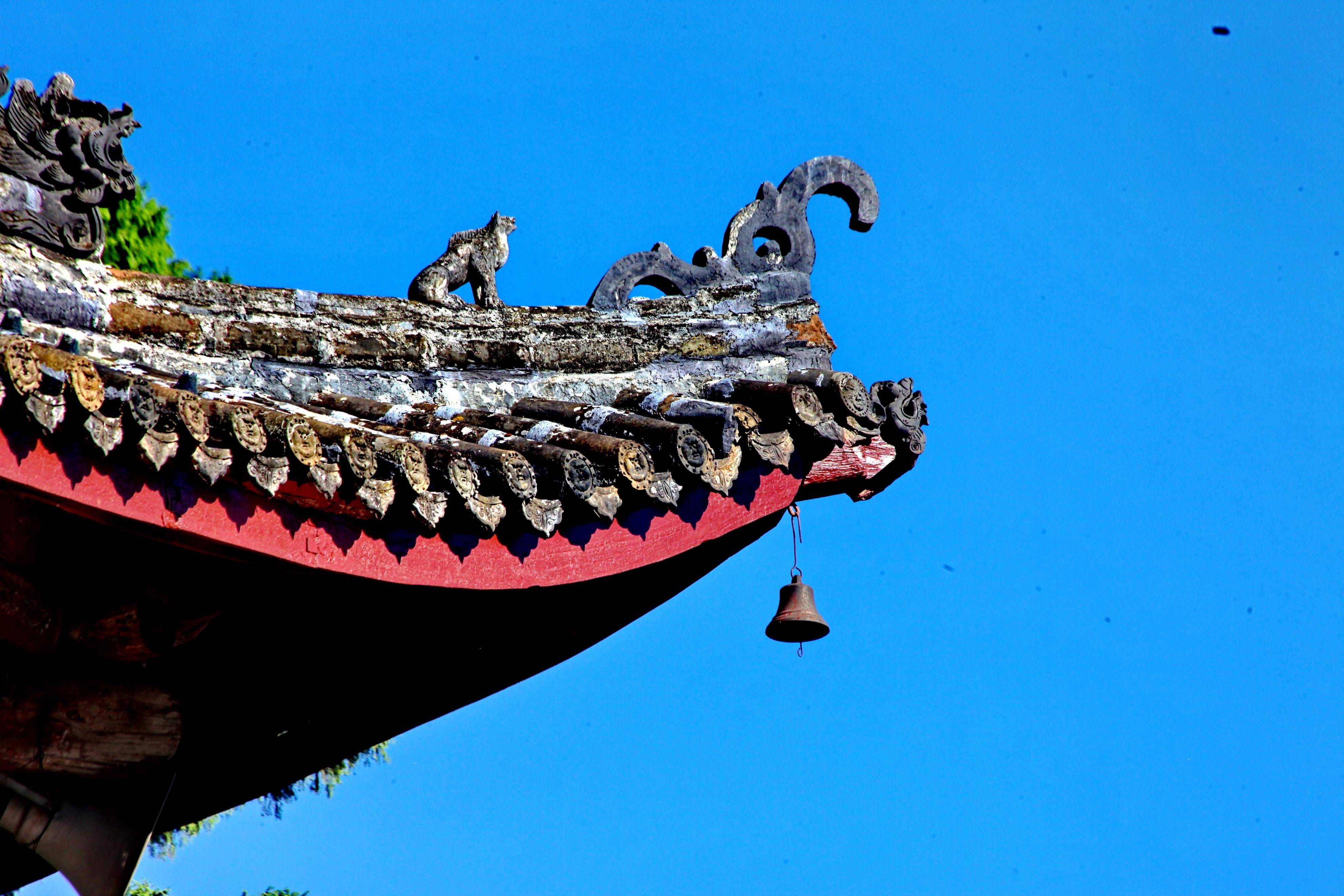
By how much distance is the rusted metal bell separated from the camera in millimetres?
5059

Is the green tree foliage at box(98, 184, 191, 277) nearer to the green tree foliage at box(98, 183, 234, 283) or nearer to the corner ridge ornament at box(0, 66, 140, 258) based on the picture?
the green tree foliage at box(98, 183, 234, 283)

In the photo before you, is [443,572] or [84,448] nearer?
[84,448]

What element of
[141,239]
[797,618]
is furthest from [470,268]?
[141,239]

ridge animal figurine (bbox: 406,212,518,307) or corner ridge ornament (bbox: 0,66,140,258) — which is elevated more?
ridge animal figurine (bbox: 406,212,518,307)

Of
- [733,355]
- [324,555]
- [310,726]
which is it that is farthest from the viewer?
[733,355]

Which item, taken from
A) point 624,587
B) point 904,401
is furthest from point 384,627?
point 904,401

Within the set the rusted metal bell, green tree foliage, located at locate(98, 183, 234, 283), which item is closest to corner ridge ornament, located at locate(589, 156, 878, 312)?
the rusted metal bell

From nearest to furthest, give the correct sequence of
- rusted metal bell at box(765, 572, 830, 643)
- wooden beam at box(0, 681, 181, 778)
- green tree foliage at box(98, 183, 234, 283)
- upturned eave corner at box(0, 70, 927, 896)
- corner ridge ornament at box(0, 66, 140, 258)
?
1. upturned eave corner at box(0, 70, 927, 896)
2. corner ridge ornament at box(0, 66, 140, 258)
3. wooden beam at box(0, 681, 181, 778)
4. rusted metal bell at box(765, 572, 830, 643)
5. green tree foliage at box(98, 183, 234, 283)

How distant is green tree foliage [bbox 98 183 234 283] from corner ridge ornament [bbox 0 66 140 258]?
24.9 feet

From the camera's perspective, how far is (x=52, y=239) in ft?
13.3

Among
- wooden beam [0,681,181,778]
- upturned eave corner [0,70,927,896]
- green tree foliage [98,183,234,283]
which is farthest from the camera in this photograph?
green tree foliage [98,183,234,283]

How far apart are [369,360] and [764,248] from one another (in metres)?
1.55

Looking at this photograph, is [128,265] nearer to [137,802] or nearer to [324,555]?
[137,802]

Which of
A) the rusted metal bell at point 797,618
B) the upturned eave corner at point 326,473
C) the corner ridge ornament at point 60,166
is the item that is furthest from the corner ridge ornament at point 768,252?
the corner ridge ornament at point 60,166
